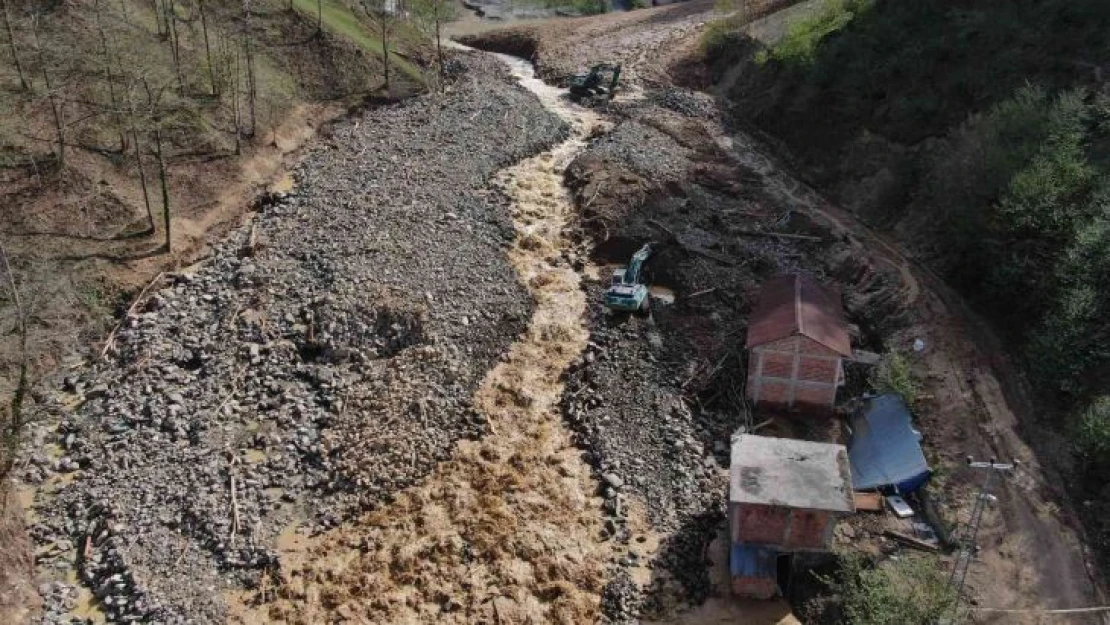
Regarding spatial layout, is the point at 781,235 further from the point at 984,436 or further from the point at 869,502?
the point at 869,502

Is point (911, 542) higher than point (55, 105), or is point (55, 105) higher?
point (55, 105)

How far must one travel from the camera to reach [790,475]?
66.8ft

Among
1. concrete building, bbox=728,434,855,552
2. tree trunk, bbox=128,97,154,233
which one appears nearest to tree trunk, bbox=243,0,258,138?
tree trunk, bbox=128,97,154,233

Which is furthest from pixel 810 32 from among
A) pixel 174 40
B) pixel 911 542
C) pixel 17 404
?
pixel 17 404

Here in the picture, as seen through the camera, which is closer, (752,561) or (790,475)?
(752,561)

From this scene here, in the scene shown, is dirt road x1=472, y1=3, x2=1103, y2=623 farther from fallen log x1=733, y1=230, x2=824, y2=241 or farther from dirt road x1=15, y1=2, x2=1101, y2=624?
fallen log x1=733, y1=230, x2=824, y2=241

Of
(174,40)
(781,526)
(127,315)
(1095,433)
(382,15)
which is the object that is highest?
(174,40)

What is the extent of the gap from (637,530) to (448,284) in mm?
11576

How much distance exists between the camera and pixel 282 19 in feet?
152

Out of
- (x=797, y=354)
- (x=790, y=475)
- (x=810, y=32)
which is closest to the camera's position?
(x=790, y=475)

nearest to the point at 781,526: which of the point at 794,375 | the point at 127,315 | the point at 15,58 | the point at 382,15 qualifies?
the point at 794,375

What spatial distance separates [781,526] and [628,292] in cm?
1156

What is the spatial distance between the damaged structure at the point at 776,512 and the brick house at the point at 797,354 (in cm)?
476

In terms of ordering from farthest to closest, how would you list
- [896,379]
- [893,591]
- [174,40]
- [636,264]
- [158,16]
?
1. [158,16]
2. [174,40]
3. [636,264]
4. [896,379]
5. [893,591]
